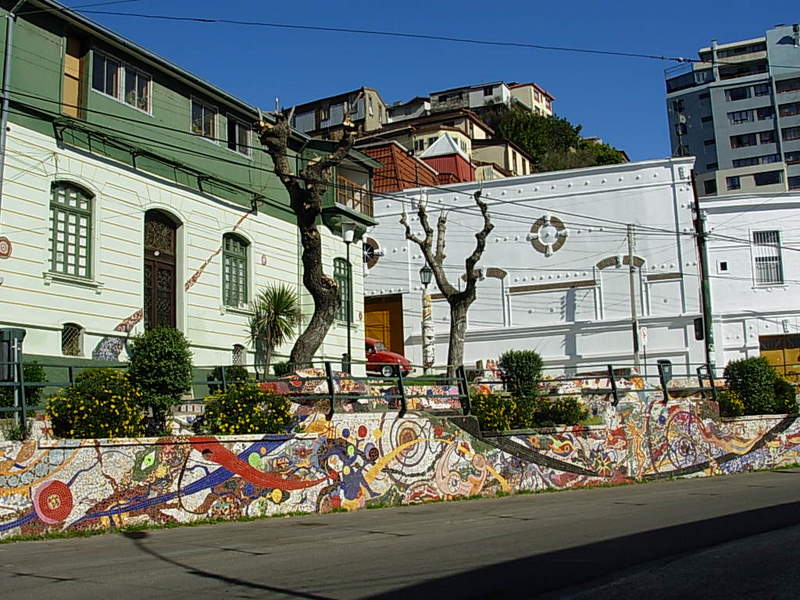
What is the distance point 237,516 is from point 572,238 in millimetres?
29787

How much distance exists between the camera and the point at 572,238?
1622 inches

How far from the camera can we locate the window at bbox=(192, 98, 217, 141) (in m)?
24.9

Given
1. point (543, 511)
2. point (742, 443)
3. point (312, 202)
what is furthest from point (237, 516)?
point (742, 443)

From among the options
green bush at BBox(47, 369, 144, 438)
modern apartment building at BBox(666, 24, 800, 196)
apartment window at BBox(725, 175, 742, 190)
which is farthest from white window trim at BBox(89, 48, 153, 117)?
modern apartment building at BBox(666, 24, 800, 196)

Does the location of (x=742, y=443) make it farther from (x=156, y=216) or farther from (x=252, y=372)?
(x=156, y=216)

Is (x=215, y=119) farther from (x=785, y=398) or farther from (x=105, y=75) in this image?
(x=785, y=398)

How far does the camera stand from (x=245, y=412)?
14883mm

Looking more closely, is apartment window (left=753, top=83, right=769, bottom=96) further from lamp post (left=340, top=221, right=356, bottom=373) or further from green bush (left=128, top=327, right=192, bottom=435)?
green bush (left=128, top=327, right=192, bottom=435)

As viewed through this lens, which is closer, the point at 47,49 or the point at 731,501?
the point at 731,501

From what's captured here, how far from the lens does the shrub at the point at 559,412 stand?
2041 centimetres

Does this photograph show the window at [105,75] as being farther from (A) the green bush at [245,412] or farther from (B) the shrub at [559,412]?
(B) the shrub at [559,412]

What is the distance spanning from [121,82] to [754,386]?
18.4 m

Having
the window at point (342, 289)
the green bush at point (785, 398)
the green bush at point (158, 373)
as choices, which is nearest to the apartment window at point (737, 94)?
the window at point (342, 289)

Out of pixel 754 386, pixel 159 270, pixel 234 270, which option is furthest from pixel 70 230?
pixel 754 386
